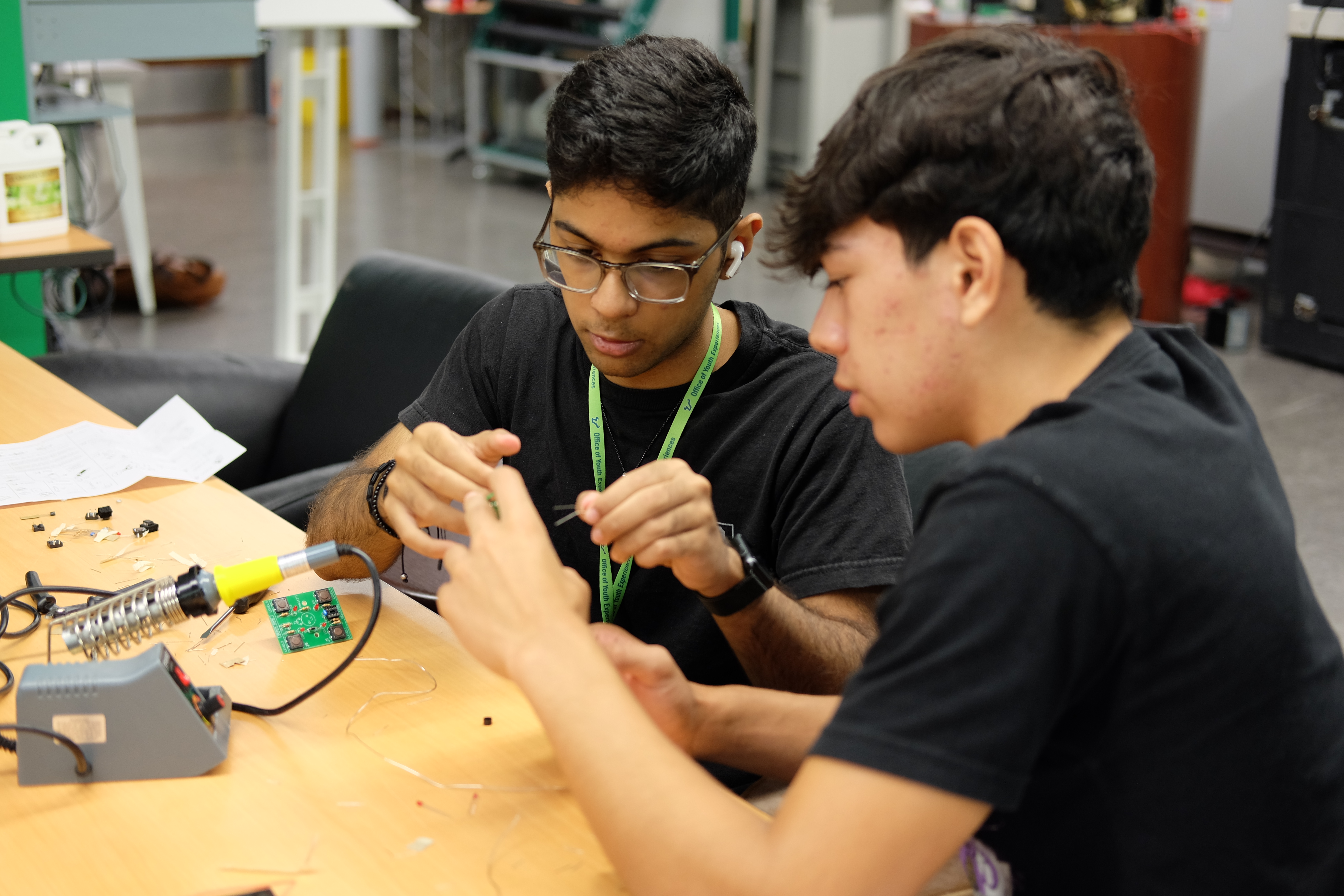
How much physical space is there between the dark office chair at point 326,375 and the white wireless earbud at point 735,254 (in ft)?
3.12

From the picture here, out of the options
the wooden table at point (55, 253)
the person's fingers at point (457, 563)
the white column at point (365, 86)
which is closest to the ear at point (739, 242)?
the person's fingers at point (457, 563)

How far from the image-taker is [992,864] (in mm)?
915

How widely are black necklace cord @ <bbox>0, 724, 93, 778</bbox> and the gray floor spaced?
2.23m

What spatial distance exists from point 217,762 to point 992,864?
68cm

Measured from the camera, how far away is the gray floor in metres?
3.82

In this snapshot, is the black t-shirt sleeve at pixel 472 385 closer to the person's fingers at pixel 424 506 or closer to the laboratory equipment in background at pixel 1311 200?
the person's fingers at pixel 424 506

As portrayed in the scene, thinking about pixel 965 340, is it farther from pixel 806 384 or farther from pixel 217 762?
pixel 217 762

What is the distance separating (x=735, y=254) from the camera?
1.47 metres

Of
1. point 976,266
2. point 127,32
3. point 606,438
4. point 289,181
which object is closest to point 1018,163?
point 976,266

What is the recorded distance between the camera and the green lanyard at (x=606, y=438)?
1480mm

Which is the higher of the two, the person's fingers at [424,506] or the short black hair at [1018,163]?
the short black hair at [1018,163]

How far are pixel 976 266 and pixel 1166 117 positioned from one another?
4380mm

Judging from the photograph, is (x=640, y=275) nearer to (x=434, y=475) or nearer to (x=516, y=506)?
(x=434, y=475)

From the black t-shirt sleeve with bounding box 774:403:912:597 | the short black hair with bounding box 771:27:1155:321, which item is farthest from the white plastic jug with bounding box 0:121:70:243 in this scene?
the short black hair with bounding box 771:27:1155:321
